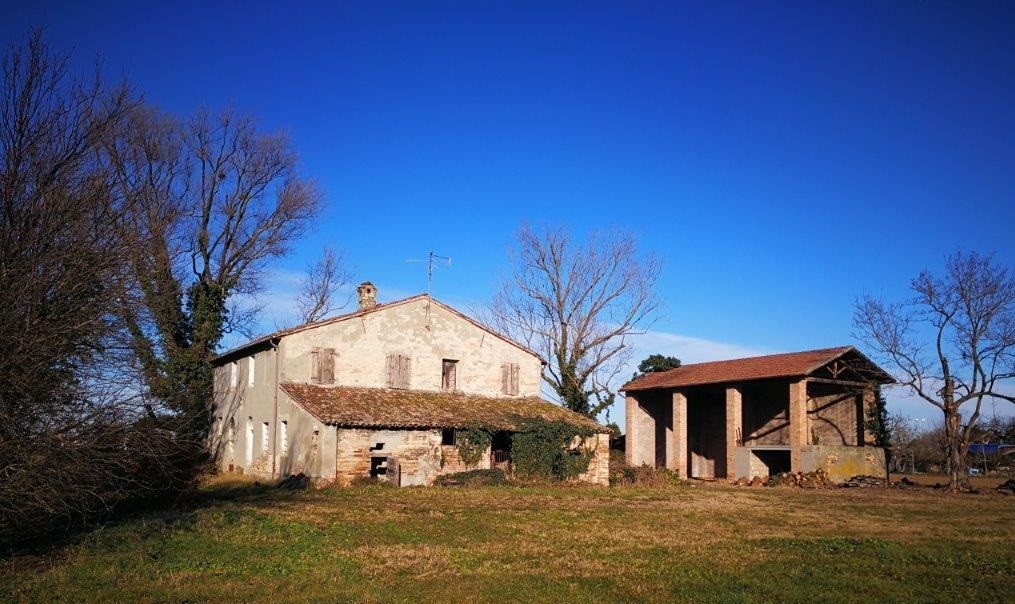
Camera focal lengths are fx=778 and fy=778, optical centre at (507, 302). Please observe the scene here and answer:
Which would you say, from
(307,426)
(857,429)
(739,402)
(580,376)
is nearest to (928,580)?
(307,426)

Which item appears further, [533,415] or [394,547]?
[533,415]

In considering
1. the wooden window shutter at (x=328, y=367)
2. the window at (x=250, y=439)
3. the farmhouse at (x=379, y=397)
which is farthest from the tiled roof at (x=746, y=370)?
the window at (x=250, y=439)

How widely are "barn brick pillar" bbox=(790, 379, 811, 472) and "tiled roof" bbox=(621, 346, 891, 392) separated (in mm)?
660

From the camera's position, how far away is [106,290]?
35.3 ft

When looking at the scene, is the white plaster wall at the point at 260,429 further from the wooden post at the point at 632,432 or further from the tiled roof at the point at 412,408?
the wooden post at the point at 632,432

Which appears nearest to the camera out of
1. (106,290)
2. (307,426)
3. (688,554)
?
(106,290)

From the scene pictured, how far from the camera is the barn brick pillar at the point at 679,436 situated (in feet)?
120

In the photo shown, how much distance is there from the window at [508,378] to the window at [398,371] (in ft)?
14.1

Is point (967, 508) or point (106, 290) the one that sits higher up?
point (106, 290)

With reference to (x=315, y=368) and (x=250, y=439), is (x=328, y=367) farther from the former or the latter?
(x=250, y=439)

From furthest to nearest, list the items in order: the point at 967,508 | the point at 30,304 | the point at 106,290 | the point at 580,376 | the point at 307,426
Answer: the point at 580,376, the point at 307,426, the point at 967,508, the point at 106,290, the point at 30,304

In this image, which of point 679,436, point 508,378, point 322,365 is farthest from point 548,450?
point 679,436

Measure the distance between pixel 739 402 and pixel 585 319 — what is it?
31.6 ft

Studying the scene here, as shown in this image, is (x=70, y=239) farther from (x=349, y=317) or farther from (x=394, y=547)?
(x=349, y=317)
